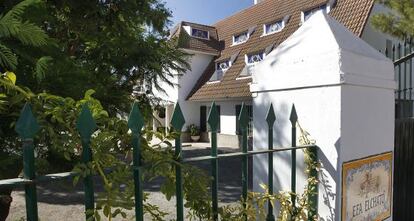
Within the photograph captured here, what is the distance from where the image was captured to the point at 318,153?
82.9 inches

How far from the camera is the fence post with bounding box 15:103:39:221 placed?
1085mm

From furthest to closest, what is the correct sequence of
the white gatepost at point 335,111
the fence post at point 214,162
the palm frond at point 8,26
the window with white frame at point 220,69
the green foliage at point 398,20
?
1. the window with white frame at point 220,69
2. the green foliage at point 398,20
3. the white gatepost at point 335,111
4. the fence post at point 214,162
5. the palm frond at point 8,26

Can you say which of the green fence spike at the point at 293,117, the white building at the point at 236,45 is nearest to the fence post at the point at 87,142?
the green fence spike at the point at 293,117

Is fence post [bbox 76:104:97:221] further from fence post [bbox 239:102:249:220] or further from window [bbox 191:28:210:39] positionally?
window [bbox 191:28:210:39]

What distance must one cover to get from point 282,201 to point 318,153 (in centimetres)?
34

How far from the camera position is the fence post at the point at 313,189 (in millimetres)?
2086

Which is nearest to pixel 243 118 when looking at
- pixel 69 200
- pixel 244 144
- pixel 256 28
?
pixel 244 144

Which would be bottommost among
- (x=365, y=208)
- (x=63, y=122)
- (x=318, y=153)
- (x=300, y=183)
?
(x=365, y=208)

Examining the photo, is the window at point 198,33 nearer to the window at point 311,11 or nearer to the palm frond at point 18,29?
the window at point 311,11

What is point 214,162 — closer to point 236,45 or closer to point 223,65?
point 223,65

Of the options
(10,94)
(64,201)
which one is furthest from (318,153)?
(64,201)

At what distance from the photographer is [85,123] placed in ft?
3.84

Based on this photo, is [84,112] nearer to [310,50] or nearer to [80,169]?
[80,169]

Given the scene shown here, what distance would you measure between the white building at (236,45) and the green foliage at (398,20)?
7.75m
